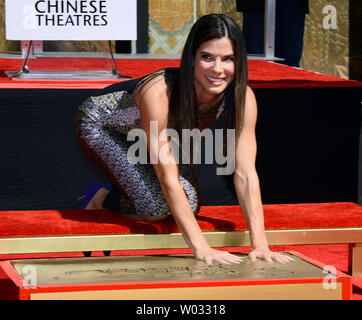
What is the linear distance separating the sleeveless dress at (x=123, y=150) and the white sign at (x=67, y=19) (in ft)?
2.50

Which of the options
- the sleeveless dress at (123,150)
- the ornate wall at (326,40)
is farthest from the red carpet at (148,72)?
the ornate wall at (326,40)

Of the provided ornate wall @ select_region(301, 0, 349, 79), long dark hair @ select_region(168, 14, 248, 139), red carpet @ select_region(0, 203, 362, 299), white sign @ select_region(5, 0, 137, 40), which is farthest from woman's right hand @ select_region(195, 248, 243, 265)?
ornate wall @ select_region(301, 0, 349, 79)

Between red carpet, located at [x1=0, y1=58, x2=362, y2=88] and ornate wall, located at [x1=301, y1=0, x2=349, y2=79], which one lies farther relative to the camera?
ornate wall, located at [x1=301, y1=0, x2=349, y2=79]

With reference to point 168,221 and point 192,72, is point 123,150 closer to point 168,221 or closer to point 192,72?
point 168,221

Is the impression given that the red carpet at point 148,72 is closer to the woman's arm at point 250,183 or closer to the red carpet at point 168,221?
the red carpet at point 168,221

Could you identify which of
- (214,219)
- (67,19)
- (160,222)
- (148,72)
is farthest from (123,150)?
(148,72)

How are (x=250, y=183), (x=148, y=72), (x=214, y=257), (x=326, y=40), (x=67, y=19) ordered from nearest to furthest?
(x=214, y=257)
(x=250, y=183)
(x=67, y=19)
(x=148, y=72)
(x=326, y=40)

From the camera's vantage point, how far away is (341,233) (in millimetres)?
2930

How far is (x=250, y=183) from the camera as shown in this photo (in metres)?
2.74

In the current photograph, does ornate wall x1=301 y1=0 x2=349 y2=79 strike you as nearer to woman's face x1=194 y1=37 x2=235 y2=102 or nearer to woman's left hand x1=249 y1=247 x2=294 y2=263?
woman's face x1=194 y1=37 x2=235 y2=102

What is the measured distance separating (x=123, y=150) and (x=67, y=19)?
3.18 feet

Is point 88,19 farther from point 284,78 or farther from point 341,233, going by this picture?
point 341,233

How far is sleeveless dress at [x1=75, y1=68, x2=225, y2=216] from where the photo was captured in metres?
2.89
